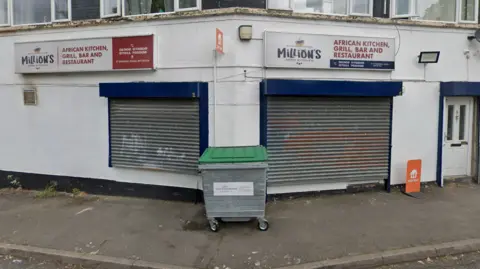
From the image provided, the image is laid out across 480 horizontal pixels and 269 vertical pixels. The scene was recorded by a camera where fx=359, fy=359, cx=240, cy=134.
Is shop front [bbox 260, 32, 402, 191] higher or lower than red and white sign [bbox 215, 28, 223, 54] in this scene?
lower

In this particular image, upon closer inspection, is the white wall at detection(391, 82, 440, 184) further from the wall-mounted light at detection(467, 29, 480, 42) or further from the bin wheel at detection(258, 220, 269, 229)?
the bin wheel at detection(258, 220, 269, 229)

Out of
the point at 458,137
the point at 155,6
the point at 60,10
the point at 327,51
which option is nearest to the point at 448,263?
the point at 327,51

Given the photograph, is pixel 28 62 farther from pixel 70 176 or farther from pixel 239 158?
pixel 239 158

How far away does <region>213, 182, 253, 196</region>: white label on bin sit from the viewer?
5520 mm

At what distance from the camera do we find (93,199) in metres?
7.54

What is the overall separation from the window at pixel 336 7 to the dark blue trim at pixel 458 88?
234cm

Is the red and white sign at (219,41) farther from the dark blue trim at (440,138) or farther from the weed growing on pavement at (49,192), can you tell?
the dark blue trim at (440,138)

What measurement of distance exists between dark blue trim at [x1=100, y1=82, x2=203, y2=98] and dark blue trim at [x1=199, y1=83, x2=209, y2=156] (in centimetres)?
10

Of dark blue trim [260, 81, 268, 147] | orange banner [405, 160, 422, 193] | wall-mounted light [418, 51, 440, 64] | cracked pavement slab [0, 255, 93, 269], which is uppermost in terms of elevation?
wall-mounted light [418, 51, 440, 64]

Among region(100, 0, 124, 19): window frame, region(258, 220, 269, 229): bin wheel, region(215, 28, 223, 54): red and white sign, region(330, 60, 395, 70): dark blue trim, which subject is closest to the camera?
region(258, 220, 269, 229): bin wheel

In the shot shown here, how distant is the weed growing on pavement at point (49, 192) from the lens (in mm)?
7818

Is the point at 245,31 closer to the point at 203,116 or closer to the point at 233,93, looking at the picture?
the point at 233,93

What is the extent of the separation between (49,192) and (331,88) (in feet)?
21.2

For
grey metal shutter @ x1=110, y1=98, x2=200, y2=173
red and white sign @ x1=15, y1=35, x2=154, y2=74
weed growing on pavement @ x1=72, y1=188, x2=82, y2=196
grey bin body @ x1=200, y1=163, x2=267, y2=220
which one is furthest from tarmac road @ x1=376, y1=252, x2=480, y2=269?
weed growing on pavement @ x1=72, y1=188, x2=82, y2=196
